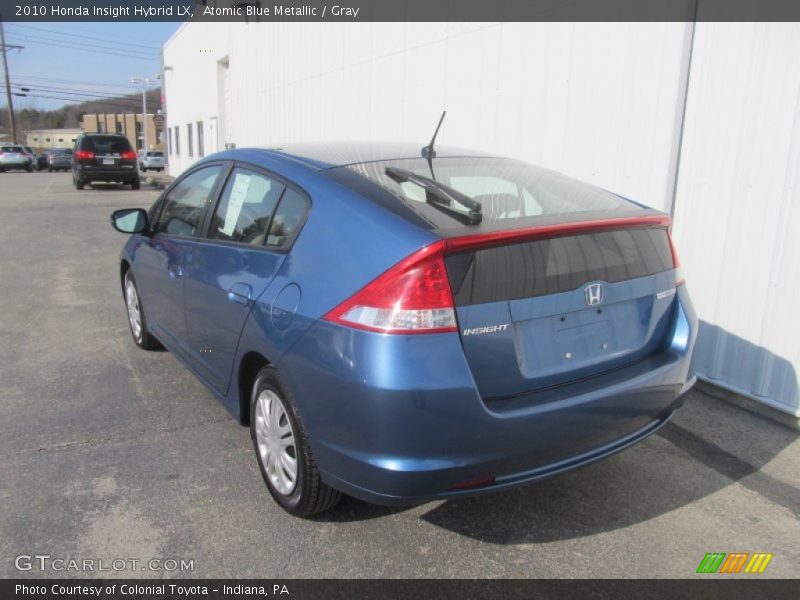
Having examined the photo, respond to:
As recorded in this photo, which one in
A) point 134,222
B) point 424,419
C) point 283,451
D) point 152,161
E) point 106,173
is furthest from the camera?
point 152,161

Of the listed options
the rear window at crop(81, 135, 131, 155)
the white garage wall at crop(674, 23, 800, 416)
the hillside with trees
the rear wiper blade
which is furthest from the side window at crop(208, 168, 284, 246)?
the hillside with trees

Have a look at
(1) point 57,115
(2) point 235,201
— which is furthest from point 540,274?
(1) point 57,115

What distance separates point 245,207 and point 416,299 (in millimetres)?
1426

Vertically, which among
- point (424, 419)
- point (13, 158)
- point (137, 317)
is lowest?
point (137, 317)

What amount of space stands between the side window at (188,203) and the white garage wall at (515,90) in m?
1.28

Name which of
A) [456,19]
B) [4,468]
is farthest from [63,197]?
[4,468]

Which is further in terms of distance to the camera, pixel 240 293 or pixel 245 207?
pixel 245 207

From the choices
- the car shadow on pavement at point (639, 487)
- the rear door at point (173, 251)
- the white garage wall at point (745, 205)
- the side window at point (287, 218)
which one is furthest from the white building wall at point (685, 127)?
the side window at point (287, 218)

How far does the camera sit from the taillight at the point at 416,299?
7.18 ft

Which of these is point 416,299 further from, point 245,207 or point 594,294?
point 245,207

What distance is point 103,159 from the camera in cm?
2345

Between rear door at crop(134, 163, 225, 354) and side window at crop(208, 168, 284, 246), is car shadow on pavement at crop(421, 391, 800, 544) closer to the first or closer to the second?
side window at crop(208, 168, 284, 246)

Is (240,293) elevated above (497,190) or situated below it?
below
